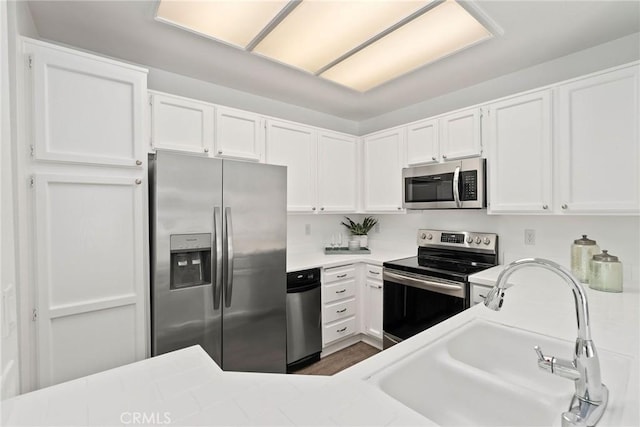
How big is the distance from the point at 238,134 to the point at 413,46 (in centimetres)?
154

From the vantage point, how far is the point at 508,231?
260 cm

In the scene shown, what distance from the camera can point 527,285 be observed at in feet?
6.16

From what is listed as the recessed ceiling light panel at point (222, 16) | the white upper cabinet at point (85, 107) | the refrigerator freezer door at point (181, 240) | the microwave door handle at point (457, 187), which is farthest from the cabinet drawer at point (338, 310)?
the recessed ceiling light panel at point (222, 16)

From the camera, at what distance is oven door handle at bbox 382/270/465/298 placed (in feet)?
7.29

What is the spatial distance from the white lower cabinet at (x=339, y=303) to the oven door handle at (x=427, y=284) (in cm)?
39

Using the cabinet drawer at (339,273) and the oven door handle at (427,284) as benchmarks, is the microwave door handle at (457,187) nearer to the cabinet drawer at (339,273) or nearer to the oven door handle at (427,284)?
the oven door handle at (427,284)

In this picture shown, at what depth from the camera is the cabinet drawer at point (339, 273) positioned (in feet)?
9.29

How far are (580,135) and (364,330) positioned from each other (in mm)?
2410

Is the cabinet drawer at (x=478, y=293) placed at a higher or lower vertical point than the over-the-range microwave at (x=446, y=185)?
lower

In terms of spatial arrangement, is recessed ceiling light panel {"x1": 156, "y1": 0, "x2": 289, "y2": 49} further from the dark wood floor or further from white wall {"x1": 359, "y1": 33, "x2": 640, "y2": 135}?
the dark wood floor


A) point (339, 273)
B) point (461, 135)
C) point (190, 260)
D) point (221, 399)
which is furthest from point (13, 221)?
point (461, 135)

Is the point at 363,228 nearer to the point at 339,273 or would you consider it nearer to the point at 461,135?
the point at 339,273

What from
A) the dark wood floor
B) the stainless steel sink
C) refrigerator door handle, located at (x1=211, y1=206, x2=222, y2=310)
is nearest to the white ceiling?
refrigerator door handle, located at (x1=211, y1=206, x2=222, y2=310)

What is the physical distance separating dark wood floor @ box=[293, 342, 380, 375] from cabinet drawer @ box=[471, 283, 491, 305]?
1243 millimetres
